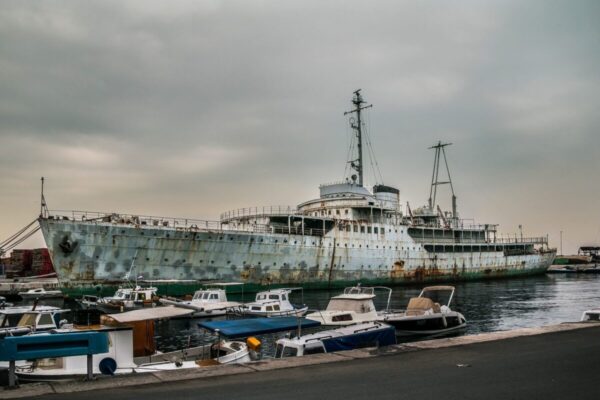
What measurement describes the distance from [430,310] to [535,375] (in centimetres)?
1658

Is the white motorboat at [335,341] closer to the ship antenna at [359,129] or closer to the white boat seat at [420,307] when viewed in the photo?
the white boat seat at [420,307]

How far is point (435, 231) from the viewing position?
66.8m

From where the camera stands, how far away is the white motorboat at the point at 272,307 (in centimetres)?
2933

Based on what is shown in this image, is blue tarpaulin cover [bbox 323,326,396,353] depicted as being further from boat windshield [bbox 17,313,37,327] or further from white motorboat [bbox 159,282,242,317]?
white motorboat [bbox 159,282,242,317]

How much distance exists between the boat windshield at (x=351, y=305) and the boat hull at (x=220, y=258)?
17.9 m

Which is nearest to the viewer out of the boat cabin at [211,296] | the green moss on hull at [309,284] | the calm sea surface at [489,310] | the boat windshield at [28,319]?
the boat windshield at [28,319]

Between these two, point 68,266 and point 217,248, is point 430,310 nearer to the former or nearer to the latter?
point 217,248

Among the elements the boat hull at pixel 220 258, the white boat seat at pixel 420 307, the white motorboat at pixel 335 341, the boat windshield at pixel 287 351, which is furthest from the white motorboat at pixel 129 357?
the boat hull at pixel 220 258

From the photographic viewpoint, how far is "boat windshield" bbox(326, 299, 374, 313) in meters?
24.9

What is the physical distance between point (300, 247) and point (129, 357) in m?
36.2

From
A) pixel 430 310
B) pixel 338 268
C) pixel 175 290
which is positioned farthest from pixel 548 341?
pixel 338 268

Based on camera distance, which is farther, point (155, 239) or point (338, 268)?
point (338, 268)

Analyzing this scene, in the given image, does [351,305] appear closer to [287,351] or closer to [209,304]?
[209,304]

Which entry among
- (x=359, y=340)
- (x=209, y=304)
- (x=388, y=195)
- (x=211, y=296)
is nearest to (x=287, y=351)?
(x=359, y=340)
